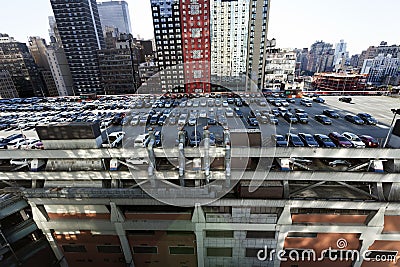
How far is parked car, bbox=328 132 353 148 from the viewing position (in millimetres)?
14768

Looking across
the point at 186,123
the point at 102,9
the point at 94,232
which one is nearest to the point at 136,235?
the point at 94,232

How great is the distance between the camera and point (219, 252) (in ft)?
53.8

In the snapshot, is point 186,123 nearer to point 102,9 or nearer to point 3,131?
point 3,131

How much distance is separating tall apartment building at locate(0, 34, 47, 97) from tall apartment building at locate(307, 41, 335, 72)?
190420mm

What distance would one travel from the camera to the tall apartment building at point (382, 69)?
98438mm

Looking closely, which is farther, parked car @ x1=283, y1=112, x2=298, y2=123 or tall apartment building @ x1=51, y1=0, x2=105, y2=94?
tall apartment building @ x1=51, y1=0, x2=105, y2=94

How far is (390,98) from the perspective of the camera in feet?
98.2

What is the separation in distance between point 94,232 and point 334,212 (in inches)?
816

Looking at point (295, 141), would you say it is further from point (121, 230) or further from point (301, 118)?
point (121, 230)

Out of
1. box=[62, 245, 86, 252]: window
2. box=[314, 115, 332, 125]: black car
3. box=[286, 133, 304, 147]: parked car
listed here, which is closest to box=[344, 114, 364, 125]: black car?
box=[314, 115, 332, 125]: black car

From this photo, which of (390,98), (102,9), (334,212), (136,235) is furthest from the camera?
(102,9)

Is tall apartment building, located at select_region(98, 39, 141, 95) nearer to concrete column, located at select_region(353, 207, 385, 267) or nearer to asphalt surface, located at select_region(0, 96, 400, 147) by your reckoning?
asphalt surface, located at select_region(0, 96, 400, 147)

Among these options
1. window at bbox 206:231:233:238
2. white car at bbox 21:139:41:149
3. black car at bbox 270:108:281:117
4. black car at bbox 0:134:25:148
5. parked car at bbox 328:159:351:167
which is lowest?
window at bbox 206:231:233:238

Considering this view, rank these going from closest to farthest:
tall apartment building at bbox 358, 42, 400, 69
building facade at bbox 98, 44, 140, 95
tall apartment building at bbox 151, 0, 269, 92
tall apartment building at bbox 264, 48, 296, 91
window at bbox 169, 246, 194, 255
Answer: window at bbox 169, 246, 194, 255
tall apartment building at bbox 151, 0, 269, 92
tall apartment building at bbox 264, 48, 296, 91
building facade at bbox 98, 44, 140, 95
tall apartment building at bbox 358, 42, 400, 69
